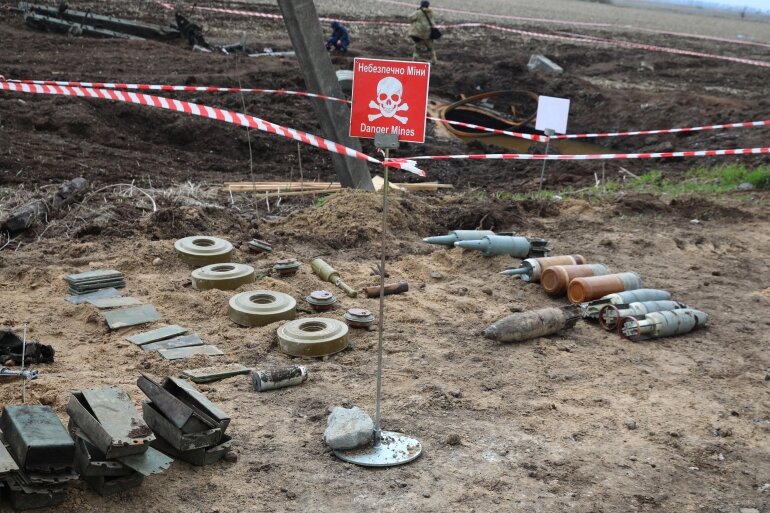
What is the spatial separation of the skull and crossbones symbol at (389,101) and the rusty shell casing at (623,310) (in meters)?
2.97

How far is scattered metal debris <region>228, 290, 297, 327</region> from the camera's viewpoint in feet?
23.2

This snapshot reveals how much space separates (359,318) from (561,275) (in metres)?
2.21

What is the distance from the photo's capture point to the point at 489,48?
2791 centimetres

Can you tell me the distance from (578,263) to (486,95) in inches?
373

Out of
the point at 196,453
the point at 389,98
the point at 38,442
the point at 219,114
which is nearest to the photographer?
the point at 38,442

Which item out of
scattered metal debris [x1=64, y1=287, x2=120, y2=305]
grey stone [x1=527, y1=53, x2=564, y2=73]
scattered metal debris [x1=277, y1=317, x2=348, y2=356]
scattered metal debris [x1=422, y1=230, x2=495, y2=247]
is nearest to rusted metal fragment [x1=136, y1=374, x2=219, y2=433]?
scattered metal debris [x1=277, y1=317, x2=348, y2=356]

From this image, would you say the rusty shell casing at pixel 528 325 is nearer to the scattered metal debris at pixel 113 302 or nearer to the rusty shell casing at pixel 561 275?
the rusty shell casing at pixel 561 275

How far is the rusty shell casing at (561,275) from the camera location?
811cm

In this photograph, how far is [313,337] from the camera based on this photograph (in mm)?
6570

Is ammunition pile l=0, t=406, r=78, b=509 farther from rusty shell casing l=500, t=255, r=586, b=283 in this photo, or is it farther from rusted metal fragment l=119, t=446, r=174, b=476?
rusty shell casing l=500, t=255, r=586, b=283

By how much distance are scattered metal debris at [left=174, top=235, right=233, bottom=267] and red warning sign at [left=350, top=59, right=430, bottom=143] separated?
10.5 ft

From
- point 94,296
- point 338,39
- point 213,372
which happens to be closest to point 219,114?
point 94,296

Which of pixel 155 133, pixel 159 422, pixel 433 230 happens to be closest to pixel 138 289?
pixel 159 422

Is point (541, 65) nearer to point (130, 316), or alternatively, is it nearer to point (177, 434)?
point (130, 316)
